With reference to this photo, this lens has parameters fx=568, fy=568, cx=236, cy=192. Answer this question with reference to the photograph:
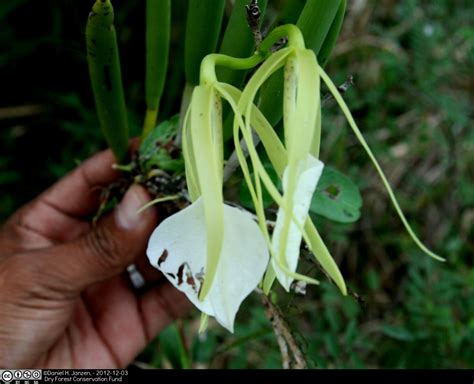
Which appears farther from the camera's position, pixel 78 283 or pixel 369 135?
pixel 369 135

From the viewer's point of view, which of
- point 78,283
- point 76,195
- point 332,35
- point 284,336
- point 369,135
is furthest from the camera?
point 369,135

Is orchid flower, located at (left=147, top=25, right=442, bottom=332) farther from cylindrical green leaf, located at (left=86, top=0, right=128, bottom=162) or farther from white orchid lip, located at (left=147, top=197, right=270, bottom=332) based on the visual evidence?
cylindrical green leaf, located at (left=86, top=0, right=128, bottom=162)

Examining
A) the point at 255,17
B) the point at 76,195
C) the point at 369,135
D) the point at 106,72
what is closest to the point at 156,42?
the point at 106,72

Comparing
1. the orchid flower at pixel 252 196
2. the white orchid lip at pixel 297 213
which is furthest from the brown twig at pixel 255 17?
the white orchid lip at pixel 297 213

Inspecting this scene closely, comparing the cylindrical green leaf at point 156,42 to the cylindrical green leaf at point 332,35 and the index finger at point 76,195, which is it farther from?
the index finger at point 76,195

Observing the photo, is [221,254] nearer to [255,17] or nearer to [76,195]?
[255,17]

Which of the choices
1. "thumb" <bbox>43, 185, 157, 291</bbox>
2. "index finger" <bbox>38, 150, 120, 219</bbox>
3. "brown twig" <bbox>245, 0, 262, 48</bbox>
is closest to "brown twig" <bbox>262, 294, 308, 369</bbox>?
"thumb" <bbox>43, 185, 157, 291</bbox>
